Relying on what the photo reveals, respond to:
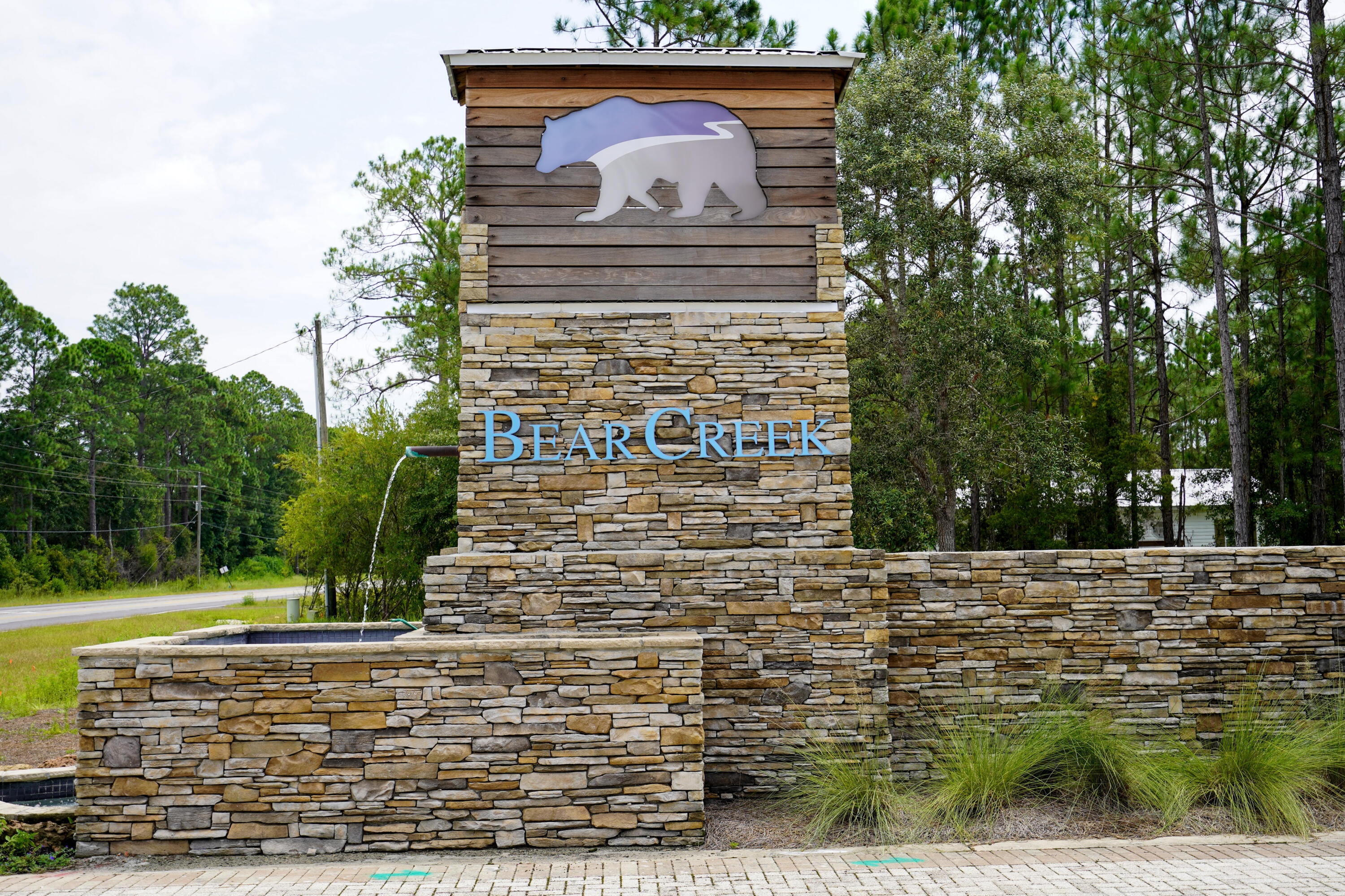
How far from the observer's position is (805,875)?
5234 mm

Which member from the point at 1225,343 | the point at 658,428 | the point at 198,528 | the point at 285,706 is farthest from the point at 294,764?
the point at 198,528

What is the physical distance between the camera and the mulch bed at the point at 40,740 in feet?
26.4

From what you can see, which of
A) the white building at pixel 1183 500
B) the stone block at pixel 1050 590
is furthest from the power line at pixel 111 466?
the stone block at pixel 1050 590

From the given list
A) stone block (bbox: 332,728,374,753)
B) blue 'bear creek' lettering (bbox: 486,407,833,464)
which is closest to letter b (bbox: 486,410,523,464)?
blue 'bear creek' lettering (bbox: 486,407,833,464)

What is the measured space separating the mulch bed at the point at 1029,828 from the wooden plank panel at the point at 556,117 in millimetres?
5639

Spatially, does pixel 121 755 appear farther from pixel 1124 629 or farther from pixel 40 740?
pixel 1124 629

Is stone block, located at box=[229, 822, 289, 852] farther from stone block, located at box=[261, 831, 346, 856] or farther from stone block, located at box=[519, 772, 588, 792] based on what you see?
stone block, located at box=[519, 772, 588, 792]

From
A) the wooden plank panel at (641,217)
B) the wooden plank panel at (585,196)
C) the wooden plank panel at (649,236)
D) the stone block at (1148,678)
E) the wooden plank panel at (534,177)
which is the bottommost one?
the stone block at (1148,678)

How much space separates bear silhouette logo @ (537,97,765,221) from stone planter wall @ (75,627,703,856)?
13.0ft

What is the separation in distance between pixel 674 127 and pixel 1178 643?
618 centimetres

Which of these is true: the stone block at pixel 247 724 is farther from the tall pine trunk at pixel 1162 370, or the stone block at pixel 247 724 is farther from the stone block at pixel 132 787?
the tall pine trunk at pixel 1162 370

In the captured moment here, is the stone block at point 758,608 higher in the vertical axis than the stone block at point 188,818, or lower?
A: higher

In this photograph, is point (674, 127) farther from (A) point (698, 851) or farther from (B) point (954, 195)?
(B) point (954, 195)

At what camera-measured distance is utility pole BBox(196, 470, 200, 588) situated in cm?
3881
